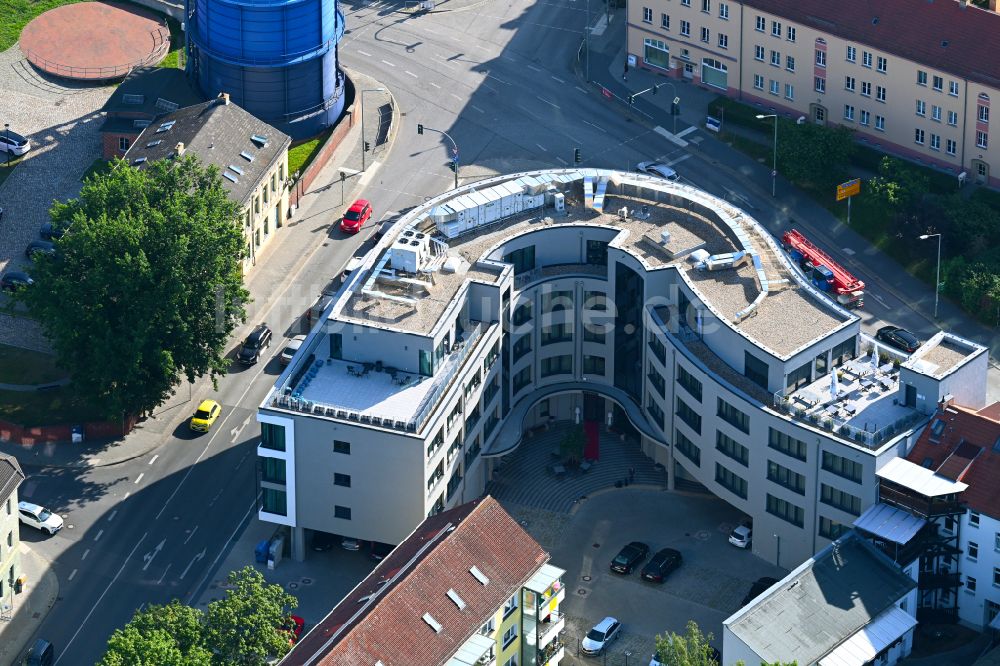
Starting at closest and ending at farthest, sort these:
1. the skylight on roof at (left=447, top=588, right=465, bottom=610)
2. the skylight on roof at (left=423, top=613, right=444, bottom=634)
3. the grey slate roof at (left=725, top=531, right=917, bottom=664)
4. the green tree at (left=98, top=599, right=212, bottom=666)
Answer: the green tree at (left=98, top=599, right=212, bottom=666)
the skylight on roof at (left=423, top=613, right=444, bottom=634)
the skylight on roof at (left=447, top=588, right=465, bottom=610)
the grey slate roof at (left=725, top=531, right=917, bottom=664)

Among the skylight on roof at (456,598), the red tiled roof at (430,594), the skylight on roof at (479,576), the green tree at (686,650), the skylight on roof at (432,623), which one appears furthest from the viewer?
the skylight on roof at (479,576)

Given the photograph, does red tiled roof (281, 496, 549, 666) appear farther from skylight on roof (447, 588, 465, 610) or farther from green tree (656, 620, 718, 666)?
green tree (656, 620, 718, 666)

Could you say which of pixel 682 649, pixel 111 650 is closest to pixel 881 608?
pixel 682 649

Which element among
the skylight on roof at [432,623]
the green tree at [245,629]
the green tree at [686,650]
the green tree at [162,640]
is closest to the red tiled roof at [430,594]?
the skylight on roof at [432,623]

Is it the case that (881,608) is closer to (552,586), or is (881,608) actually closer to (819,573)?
(819,573)

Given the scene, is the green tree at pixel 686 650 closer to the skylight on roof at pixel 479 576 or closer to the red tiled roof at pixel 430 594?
the red tiled roof at pixel 430 594

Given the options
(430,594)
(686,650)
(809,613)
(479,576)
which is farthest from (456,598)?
(809,613)

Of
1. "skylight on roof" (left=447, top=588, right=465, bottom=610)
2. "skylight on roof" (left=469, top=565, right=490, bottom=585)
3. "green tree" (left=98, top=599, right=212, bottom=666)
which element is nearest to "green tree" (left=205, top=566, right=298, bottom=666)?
"green tree" (left=98, top=599, right=212, bottom=666)
